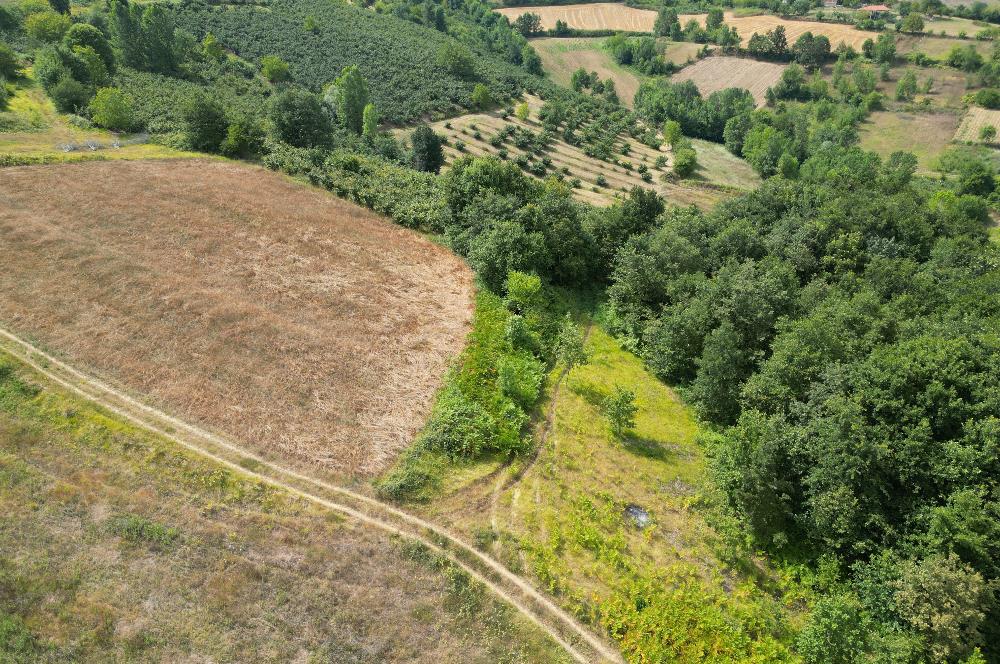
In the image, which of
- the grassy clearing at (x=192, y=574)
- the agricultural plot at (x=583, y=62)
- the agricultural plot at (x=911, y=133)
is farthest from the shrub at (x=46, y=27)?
the agricultural plot at (x=911, y=133)

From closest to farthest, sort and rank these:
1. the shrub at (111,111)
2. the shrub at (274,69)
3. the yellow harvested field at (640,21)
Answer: the shrub at (111,111), the shrub at (274,69), the yellow harvested field at (640,21)

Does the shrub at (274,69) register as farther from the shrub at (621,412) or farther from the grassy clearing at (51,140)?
the shrub at (621,412)

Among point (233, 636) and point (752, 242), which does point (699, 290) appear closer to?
point (752, 242)

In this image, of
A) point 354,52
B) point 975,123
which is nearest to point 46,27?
point 354,52

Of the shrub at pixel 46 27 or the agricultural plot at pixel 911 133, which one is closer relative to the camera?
the shrub at pixel 46 27

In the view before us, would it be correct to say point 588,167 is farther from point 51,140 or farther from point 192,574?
point 192,574

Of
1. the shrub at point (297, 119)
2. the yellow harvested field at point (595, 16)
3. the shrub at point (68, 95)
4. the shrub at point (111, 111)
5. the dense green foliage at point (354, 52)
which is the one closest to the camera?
the shrub at point (111, 111)
